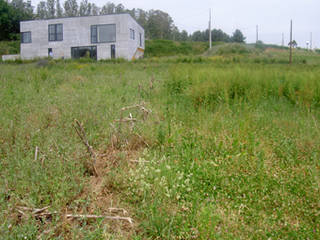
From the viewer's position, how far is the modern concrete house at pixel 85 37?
1083 inches

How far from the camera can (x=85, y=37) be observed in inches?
1114

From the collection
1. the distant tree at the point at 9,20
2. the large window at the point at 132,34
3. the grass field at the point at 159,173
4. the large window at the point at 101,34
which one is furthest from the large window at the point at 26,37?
the grass field at the point at 159,173

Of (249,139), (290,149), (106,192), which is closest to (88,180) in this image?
(106,192)

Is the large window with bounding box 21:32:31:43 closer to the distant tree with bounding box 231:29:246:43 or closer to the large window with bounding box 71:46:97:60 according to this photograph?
the large window with bounding box 71:46:97:60

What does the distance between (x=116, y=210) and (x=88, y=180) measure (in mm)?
557

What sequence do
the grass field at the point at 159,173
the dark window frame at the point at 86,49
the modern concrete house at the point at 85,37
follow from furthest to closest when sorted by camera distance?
the dark window frame at the point at 86,49, the modern concrete house at the point at 85,37, the grass field at the point at 159,173

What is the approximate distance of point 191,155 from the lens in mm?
3596

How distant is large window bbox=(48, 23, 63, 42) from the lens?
2940 centimetres

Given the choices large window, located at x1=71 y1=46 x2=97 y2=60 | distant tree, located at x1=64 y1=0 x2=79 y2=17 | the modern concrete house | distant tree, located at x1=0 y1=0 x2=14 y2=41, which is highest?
distant tree, located at x1=64 y1=0 x2=79 y2=17

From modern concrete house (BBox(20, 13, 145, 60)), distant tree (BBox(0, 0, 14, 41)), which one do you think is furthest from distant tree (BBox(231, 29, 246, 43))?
distant tree (BBox(0, 0, 14, 41))

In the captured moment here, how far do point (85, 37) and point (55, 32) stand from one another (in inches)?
159

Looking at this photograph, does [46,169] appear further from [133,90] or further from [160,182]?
[133,90]

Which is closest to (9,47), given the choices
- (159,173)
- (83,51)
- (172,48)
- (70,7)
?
(83,51)

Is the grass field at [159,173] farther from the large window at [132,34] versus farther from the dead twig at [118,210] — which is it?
the large window at [132,34]
